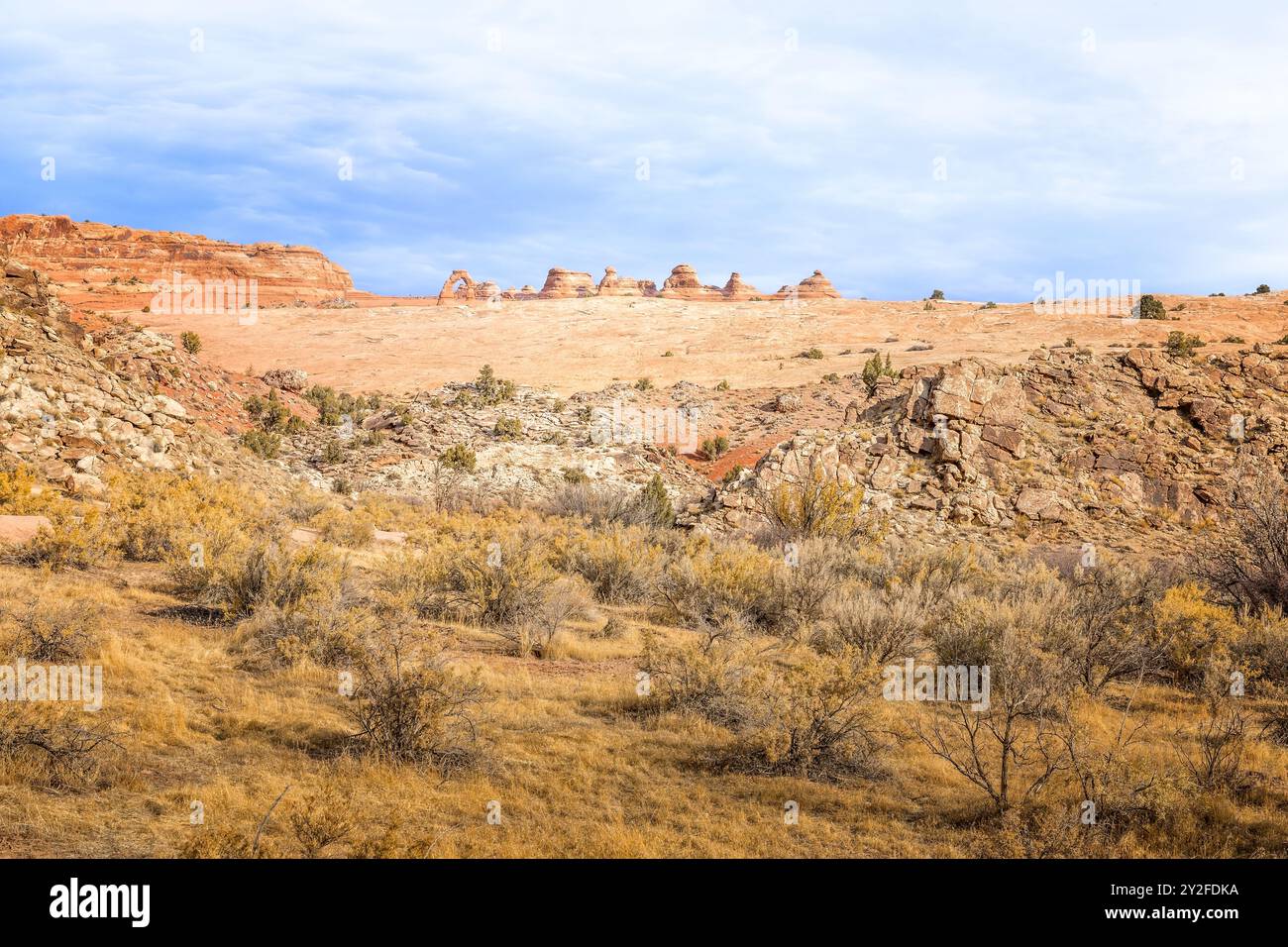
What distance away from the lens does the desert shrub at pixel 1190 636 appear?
10.0 metres

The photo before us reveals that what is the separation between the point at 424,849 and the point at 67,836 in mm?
2243

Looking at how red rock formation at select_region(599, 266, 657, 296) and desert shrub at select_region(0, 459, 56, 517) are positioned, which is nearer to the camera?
desert shrub at select_region(0, 459, 56, 517)

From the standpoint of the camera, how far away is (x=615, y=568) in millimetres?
15039

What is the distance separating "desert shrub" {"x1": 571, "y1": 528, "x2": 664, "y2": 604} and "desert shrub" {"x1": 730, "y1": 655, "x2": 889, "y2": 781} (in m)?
6.65

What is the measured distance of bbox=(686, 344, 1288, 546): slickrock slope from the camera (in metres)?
20.4

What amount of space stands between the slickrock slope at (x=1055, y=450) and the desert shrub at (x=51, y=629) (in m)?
13.2

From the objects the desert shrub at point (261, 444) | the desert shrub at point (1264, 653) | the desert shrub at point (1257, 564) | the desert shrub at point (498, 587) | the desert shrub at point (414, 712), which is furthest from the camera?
the desert shrub at point (261, 444)

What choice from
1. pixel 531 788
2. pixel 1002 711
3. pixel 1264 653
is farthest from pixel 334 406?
pixel 1264 653

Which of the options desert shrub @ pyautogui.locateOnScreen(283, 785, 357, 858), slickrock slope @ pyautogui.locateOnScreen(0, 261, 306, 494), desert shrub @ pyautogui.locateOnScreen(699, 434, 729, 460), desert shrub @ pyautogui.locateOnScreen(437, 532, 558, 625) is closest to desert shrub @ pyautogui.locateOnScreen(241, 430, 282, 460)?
slickrock slope @ pyautogui.locateOnScreen(0, 261, 306, 494)

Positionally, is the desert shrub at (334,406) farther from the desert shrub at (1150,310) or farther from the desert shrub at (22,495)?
the desert shrub at (1150,310)

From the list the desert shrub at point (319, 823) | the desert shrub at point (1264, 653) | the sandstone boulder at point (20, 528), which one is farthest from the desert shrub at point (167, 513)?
the desert shrub at point (1264, 653)

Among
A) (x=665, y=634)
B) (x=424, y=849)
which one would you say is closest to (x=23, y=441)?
(x=665, y=634)

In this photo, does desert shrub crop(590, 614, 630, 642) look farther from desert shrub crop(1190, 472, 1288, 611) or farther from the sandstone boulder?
the sandstone boulder

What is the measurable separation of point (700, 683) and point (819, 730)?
1.63m
